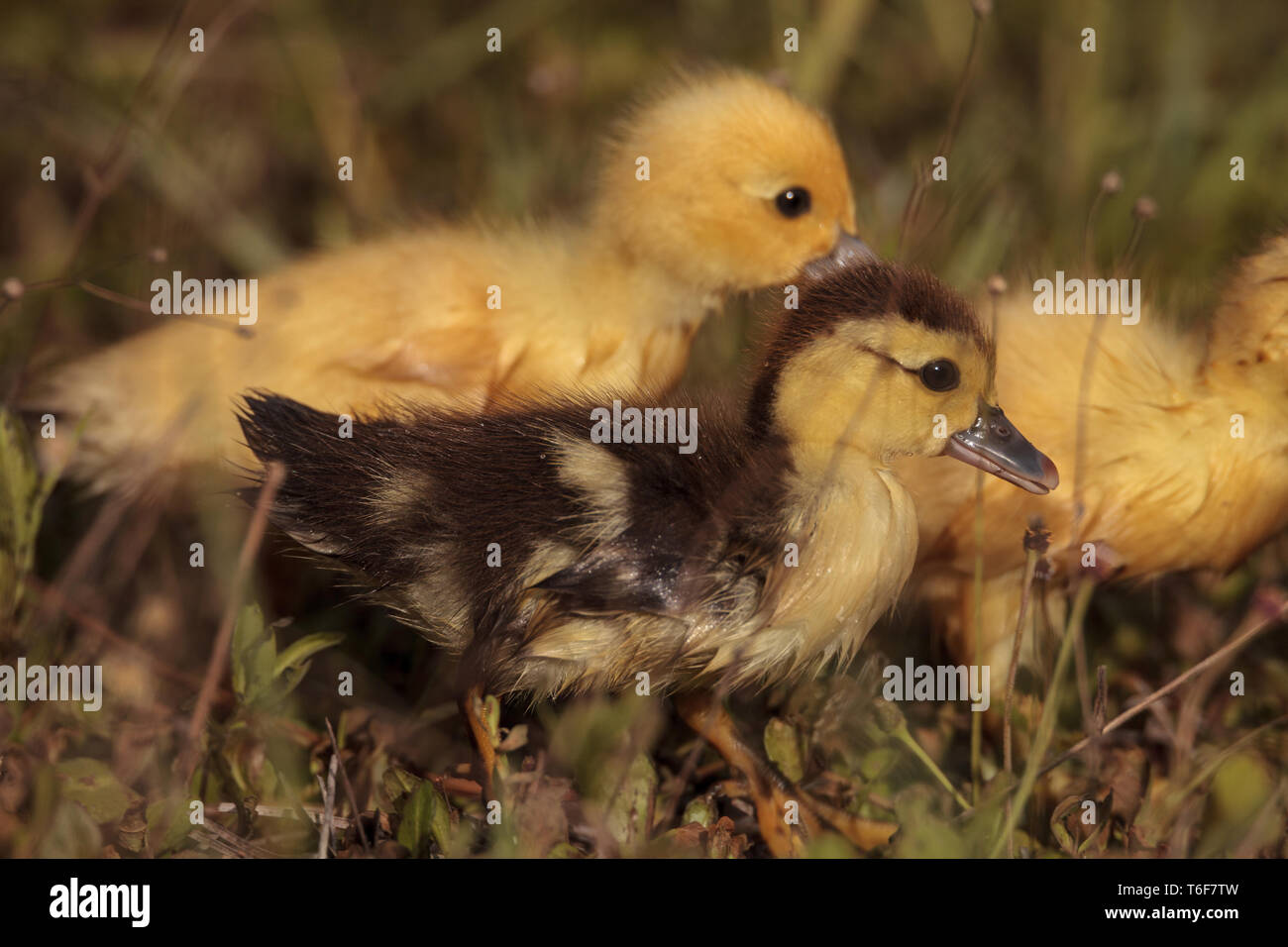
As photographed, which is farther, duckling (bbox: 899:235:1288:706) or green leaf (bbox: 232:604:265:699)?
duckling (bbox: 899:235:1288:706)

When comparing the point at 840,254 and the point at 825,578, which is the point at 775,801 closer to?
the point at 825,578

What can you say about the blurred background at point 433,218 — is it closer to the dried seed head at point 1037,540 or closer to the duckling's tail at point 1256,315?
the duckling's tail at point 1256,315

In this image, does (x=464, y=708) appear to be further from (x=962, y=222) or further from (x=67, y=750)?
(x=962, y=222)

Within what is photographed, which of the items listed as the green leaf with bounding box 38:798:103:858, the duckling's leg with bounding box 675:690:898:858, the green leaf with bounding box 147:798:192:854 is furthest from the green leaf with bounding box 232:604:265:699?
the duckling's leg with bounding box 675:690:898:858

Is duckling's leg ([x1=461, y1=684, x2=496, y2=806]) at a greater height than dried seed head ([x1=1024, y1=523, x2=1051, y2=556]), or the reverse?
dried seed head ([x1=1024, y1=523, x2=1051, y2=556])

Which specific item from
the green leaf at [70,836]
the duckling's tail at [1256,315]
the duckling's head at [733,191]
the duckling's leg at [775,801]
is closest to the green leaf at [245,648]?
the green leaf at [70,836]

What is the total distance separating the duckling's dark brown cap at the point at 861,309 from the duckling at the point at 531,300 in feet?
1.50

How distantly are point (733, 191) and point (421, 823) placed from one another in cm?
130

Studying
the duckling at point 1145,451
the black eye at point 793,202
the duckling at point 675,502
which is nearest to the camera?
the duckling at point 675,502

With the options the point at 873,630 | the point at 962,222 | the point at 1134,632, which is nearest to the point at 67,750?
the point at 873,630

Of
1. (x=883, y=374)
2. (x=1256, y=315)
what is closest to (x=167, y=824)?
(x=883, y=374)

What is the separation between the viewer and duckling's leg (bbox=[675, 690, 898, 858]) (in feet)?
7.34

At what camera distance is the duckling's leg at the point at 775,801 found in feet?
7.34

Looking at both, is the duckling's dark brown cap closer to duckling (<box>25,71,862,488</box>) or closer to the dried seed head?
the dried seed head
